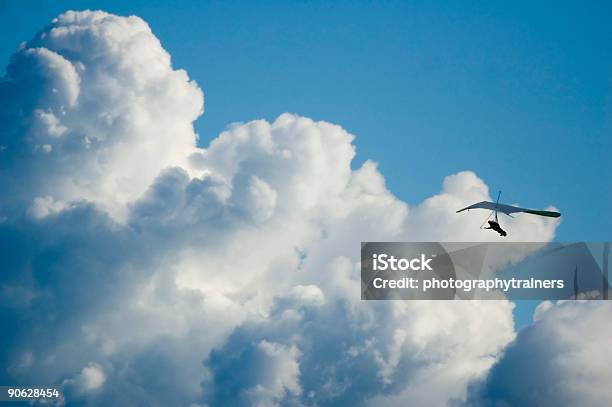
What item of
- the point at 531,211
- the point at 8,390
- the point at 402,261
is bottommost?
the point at 8,390

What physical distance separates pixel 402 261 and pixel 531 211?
2392 centimetres

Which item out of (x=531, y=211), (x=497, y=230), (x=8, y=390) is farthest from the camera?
(x=8, y=390)

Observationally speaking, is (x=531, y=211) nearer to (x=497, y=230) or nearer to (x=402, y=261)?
(x=497, y=230)

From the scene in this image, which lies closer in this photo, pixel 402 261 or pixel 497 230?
pixel 497 230

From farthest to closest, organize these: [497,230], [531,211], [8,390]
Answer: [8,390] → [531,211] → [497,230]

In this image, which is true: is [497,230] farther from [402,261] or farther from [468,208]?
[402,261]

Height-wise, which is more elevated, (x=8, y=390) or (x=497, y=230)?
(x=497, y=230)

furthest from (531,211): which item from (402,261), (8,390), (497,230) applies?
(8,390)

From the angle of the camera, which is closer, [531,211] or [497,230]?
[497,230]

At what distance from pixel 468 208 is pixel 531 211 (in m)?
10.5

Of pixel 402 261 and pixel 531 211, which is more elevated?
pixel 531 211

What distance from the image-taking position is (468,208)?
335 feet

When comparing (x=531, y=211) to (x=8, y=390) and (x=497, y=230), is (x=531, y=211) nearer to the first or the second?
(x=497, y=230)

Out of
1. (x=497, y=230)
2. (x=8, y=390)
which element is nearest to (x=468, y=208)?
(x=497, y=230)
